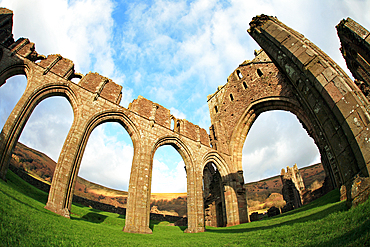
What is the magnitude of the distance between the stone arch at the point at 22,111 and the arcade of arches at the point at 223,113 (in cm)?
4

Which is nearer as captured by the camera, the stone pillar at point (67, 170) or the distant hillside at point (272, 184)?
the stone pillar at point (67, 170)

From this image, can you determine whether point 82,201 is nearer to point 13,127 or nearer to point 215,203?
point 13,127

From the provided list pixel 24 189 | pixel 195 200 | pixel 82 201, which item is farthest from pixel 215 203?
pixel 24 189

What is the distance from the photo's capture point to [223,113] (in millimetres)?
18500

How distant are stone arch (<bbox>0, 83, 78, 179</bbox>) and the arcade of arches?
0.04 metres

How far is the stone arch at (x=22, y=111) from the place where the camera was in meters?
7.82

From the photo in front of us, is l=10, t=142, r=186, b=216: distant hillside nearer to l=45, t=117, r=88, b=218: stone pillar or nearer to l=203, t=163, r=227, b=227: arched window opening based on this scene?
l=203, t=163, r=227, b=227: arched window opening

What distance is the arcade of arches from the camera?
11.9 feet

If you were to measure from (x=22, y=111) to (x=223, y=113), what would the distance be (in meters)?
15.4

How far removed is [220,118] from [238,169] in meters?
5.57

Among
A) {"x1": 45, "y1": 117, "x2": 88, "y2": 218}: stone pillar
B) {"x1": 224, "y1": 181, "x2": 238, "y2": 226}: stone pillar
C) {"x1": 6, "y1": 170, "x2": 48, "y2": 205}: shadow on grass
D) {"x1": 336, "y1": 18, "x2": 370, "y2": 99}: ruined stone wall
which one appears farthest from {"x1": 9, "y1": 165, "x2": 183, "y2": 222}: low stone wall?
{"x1": 336, "y1": 18, "x2": 370, "y2": 99}: ruined stone wall

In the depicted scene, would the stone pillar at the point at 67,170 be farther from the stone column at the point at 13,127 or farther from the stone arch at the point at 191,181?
the stone arch at the point at 191,181

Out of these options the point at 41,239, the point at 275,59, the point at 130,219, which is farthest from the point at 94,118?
the point at 275,59

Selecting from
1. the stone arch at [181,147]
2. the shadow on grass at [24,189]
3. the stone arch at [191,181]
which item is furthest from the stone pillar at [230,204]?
the shadow on grass at [24,189]
